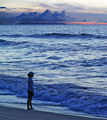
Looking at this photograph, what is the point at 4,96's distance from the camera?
10.5 m

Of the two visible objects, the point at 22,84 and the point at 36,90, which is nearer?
the point at 36,90

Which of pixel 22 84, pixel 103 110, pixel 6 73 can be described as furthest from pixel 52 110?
pixel 6 73

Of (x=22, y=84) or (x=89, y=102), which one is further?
(x=22, y=84)

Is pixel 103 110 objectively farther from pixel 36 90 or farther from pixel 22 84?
pixel 22 84

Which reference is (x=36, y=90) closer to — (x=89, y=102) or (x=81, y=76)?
(x=89, y=102)

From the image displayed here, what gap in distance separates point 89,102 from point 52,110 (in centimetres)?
185

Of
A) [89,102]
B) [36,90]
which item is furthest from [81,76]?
[89,102]

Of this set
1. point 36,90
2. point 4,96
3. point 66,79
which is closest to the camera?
point 4,96

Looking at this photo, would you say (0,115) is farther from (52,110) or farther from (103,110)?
(103,110)

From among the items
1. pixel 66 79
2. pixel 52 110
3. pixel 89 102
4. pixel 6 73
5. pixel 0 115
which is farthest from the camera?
pixel 6 73

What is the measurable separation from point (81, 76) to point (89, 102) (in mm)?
5126

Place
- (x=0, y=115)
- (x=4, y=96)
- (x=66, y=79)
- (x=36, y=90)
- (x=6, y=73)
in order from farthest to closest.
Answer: (x=6, y=73)
(x=66, y=79)
(x=36, y=90)
(x=4, y=96)
(x=0, y=115)

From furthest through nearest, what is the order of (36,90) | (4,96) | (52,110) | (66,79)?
(66,79)
(36,90)
(4,96)
(52,110)

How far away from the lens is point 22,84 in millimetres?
12992
